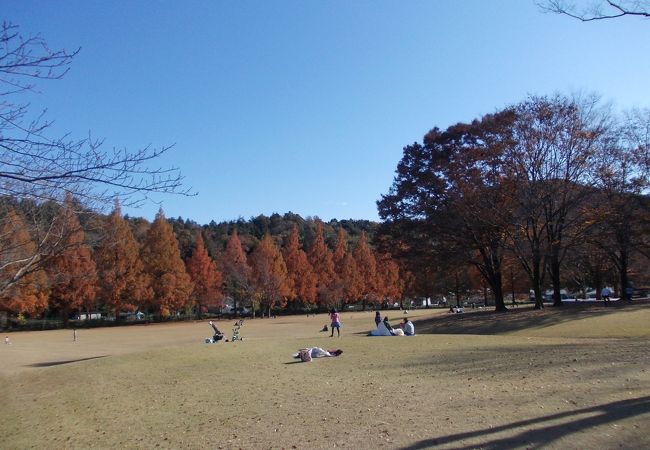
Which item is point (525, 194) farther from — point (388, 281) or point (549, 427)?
point (388, 281)

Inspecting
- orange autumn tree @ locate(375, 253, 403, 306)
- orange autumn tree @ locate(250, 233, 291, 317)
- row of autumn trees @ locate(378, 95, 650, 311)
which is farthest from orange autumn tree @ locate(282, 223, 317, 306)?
row of autumn trees @ locate(378, 95, 650, 311)

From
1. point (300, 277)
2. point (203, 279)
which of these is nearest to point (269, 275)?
point (300, 277)

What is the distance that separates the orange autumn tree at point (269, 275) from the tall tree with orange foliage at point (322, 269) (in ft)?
17.9

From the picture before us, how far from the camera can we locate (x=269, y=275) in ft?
241

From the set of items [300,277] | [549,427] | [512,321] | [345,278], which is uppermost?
[300,277]

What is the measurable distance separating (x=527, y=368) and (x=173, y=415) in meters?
8.57

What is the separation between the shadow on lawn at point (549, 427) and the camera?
685 centimetres

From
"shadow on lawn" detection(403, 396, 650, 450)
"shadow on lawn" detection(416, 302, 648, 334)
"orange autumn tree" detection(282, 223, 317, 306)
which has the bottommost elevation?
"shadow on lawn" detection(416, 302, 648, 334)

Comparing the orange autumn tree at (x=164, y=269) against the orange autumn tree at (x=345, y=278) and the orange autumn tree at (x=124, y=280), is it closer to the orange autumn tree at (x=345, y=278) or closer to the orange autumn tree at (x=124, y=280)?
the orange autumn tree at (x=124, y=280)

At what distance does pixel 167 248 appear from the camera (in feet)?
220

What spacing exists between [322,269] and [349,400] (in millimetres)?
69413

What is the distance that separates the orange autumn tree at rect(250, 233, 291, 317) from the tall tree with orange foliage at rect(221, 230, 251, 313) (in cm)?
147

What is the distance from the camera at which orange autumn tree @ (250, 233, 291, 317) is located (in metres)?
73.5

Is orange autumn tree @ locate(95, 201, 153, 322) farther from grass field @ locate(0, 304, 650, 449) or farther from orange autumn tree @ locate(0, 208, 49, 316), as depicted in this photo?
orange autumn tree @ locate(0, 208, 49, 316)
